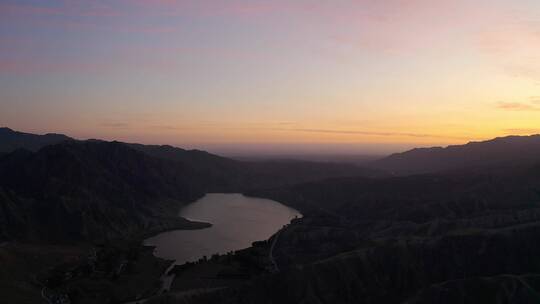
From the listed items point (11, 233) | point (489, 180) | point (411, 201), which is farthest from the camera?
point (489, 180)

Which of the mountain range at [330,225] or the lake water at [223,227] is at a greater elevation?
the mountain range at [330,225]

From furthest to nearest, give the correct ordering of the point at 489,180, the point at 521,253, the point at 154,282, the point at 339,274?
the point at 489,180
the point at 154,282
the point at 521,253
the point at 339,274

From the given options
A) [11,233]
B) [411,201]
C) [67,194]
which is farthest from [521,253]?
[67,194]

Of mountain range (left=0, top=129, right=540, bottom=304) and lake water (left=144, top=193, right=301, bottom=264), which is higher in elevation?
mountain range (left=0, top=129, right=540, bottom=304)

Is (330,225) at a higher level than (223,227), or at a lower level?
higher

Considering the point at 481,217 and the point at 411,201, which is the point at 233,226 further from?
the point at 481,217

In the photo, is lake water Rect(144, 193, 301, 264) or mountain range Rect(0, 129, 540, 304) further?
lake water Rect(144, 193, 301, 264)

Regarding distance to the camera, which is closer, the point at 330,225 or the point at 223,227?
the point at 330,225

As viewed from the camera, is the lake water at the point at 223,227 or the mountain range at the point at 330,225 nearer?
the mountain range at the point at 330,225
